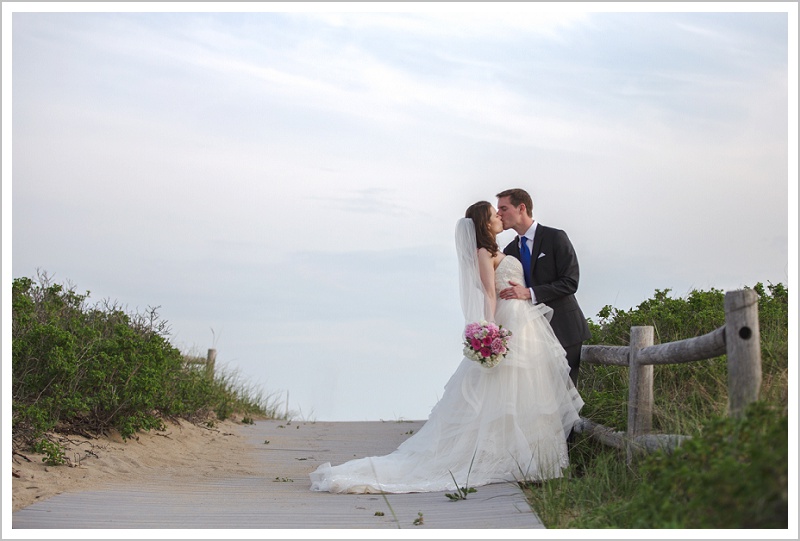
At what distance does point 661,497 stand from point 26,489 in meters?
5.12

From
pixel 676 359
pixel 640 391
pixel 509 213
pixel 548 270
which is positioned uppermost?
pixel 509 213

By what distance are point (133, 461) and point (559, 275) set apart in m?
5.10

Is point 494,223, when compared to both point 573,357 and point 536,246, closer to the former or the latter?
point 536,246

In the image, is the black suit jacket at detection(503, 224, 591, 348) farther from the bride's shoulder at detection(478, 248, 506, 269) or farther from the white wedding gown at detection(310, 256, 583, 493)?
the bride's shoulder at detection(478, 248, 506, 269)

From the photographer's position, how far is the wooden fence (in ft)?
17.4

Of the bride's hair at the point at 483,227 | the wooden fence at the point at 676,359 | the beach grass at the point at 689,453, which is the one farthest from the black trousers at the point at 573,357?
the bride's hair at the point at 483,227

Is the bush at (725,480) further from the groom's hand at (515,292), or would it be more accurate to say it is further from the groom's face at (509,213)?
the groom's face at (509,213)

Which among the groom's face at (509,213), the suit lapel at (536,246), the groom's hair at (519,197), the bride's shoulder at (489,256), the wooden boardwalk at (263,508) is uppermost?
the groom's hair at (519,197)

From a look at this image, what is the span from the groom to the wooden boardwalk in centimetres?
192

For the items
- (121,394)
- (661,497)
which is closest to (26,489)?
(121,394)

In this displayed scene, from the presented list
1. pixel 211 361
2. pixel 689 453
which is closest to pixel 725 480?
pixel 689 453

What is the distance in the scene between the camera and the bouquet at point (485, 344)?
760 centimetres

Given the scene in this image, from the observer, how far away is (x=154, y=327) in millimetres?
11430

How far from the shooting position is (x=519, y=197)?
862 cm
